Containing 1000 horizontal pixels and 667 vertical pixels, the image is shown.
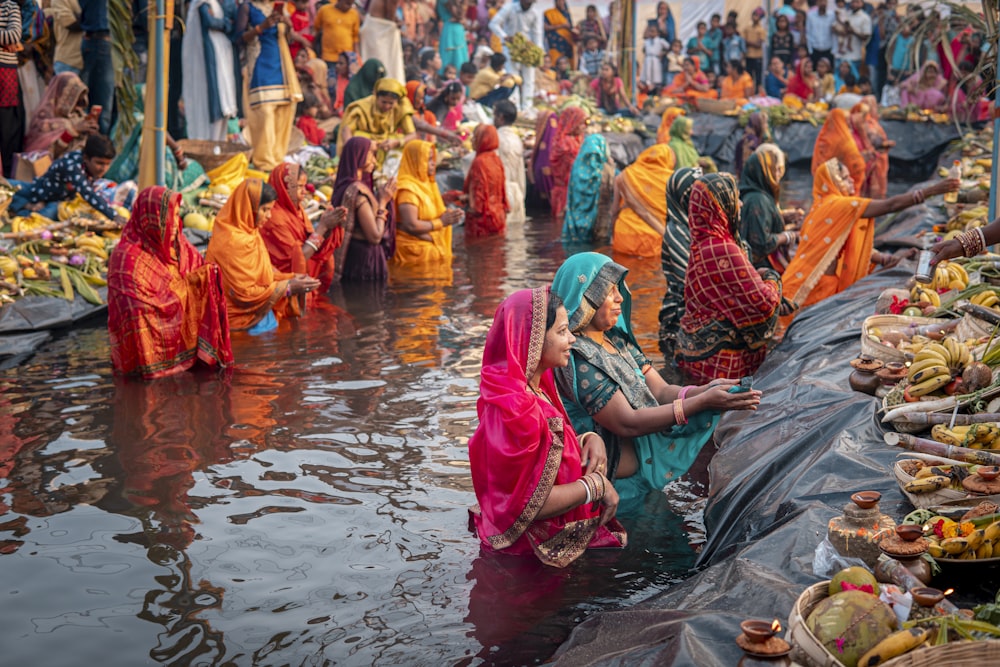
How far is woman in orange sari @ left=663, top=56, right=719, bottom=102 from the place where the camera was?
2038 cm

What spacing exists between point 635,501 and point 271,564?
1.56 meters

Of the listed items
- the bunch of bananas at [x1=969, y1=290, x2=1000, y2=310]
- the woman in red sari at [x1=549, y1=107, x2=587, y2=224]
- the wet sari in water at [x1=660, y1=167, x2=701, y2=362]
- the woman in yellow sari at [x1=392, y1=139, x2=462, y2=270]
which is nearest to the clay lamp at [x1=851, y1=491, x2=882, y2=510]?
the bunch of bananas at [x1=969, y1=290, x2=1000, y2=310]

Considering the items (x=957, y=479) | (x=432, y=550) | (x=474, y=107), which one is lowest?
(x=432, y=550)

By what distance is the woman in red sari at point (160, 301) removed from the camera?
6.79 metres

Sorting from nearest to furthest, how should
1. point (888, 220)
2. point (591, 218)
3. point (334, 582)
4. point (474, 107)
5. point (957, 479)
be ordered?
point (957, 479) < point (334, 582) < point (888, 220) < point (591, 218) < point (474, 107)

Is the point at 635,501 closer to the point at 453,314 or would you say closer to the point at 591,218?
the point at 453,314

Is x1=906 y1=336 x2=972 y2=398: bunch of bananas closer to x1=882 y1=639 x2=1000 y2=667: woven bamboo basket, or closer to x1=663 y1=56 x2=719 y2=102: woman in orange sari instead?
x1=882 y1=639 x2=1000 y2=667: woven bamboo basket

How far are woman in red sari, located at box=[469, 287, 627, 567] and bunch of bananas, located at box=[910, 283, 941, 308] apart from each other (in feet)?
7.74

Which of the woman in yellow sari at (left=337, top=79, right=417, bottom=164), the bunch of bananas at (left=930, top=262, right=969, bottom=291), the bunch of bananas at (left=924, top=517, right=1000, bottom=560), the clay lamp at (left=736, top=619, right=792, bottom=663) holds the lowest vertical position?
the clay lamp at (left=736, top=619, right=792, bottom=663)

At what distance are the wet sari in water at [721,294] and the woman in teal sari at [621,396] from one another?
55.7 inches

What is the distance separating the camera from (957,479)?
10.9ft

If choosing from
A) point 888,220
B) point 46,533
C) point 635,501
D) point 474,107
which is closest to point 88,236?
point 46,533

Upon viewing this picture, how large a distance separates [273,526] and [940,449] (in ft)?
9.07

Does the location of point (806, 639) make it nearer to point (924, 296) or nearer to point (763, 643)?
point (763, 643)
